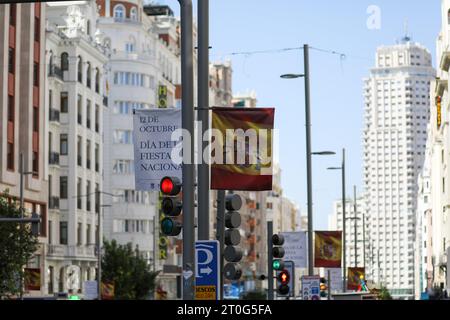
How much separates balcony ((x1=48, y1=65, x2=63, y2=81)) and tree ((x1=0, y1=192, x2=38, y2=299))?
109ft

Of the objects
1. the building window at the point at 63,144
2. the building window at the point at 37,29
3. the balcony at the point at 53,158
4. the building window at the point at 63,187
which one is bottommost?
the building window at the point at 63,187

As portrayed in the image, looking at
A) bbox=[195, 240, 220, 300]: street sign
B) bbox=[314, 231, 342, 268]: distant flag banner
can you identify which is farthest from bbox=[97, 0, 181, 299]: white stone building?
bbox=[195, 240, 220, 300]: street sign

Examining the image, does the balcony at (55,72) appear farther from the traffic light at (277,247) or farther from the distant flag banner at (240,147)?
the distant flag banner at (240,147)

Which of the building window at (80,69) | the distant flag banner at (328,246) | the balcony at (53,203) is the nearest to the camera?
the distant flag banner at (328,246)

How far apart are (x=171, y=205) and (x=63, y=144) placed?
78.1 m

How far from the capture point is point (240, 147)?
1822 cm

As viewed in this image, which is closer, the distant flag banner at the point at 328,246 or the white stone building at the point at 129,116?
the distant flag banner at the point at 328,246

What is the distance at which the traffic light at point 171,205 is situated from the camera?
691 inches

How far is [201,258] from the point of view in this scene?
17.6 m

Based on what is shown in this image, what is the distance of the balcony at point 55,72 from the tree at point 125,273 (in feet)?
45.5

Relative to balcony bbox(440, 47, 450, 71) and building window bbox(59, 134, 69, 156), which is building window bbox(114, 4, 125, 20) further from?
balcony bbox(440, 47, 450, 71)

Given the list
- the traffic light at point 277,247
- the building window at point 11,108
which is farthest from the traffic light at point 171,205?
the building window at point 11,108
